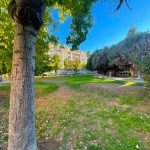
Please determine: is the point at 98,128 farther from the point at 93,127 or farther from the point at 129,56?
the point at 129,56

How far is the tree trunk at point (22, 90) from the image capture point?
4.43m

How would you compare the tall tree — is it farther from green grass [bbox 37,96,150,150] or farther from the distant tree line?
the distant tree line

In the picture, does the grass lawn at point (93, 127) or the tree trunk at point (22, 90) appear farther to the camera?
the grass lawn at point (93, 127)

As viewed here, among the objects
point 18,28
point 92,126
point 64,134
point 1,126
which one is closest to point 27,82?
point 18,28

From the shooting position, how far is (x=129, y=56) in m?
14.1

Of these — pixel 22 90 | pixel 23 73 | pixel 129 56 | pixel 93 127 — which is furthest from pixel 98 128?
pixel 129 56

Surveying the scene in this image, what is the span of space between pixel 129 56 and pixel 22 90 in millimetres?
10876

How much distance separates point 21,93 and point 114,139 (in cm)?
311

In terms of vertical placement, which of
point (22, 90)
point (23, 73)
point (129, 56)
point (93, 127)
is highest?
point (129, 56)

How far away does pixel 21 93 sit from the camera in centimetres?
449

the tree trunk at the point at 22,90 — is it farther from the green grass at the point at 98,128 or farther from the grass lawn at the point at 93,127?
the green grass at the point at 98,128

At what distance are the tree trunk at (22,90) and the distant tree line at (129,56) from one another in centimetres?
809

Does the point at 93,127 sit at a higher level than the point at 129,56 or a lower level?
lower

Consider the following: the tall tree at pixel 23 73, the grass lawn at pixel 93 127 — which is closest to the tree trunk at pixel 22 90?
the tall tree at pixel 23 73
